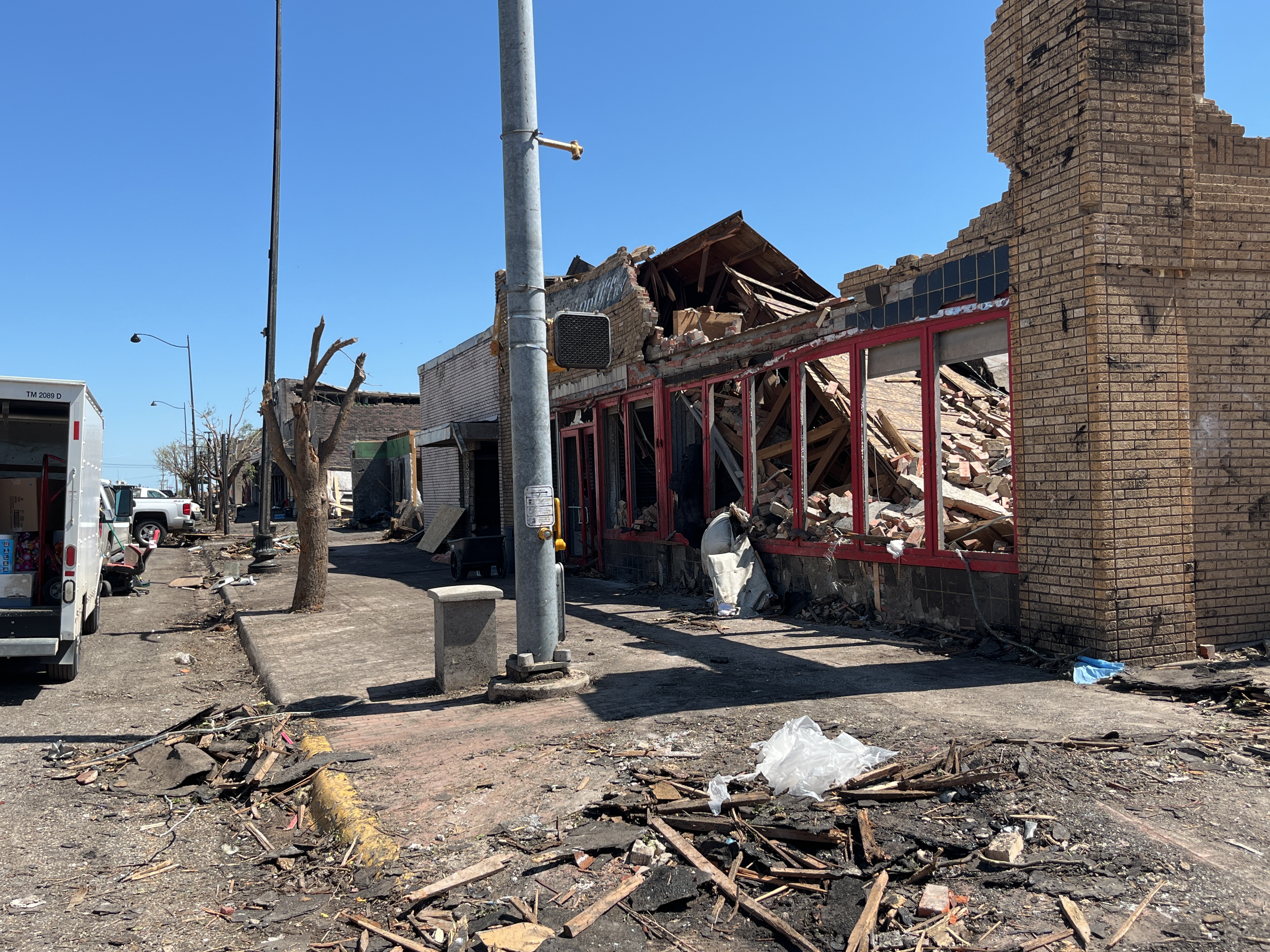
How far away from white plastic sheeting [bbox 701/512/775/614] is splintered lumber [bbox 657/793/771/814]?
684cm

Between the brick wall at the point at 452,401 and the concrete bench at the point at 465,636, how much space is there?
1430cm

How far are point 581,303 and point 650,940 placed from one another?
15204 millimetres

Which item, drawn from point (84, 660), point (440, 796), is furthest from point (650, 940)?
point (84, 660)

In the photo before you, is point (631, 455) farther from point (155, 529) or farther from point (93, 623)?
point (155, 529)

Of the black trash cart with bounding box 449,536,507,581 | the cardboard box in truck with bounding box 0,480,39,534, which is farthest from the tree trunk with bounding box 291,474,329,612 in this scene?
the black trash cart with bounding box 449,536,507,581

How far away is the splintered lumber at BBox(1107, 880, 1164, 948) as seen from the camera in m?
3.16

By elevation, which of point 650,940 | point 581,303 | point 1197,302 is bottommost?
point 650,940

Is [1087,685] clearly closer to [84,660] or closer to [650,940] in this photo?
[650,940]

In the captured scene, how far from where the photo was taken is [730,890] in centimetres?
368

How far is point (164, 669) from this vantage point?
32.6ft

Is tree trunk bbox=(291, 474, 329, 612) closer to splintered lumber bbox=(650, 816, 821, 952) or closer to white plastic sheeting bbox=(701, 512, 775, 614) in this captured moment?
white plastic sheeting bbox=(701, 512, 775, 614)

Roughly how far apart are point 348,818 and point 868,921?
9.18ft


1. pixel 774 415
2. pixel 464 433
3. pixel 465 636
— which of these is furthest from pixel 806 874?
pixel 464 433

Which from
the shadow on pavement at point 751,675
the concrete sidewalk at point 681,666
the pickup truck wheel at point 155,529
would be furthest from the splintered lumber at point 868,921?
the pickup truck wheel at point 155,529
